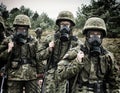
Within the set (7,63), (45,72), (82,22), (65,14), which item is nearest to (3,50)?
(7,63)

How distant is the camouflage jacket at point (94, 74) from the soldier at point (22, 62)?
7.96 ft

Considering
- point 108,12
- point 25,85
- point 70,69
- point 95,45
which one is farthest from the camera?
point 108,12

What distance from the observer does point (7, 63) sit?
8.45 m

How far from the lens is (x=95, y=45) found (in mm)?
6211

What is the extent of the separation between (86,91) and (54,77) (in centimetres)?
260

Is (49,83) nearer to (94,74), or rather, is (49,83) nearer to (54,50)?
(54,50)

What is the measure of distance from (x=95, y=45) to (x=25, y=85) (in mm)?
3055

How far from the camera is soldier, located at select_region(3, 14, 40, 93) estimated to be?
847 centimetres

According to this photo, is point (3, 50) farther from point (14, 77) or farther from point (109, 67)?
point (109, 67)

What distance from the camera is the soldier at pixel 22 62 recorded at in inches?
333

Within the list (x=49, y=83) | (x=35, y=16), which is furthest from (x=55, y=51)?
(x=35, y=16)

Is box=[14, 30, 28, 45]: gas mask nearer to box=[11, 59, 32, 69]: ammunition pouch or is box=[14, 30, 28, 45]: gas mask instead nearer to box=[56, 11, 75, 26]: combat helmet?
box=[11, 59, 32, 69]: ammunition pouch

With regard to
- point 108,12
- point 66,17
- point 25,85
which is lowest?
point 25,85

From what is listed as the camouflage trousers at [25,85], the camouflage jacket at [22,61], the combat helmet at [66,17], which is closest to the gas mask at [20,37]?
the camouflage jacket at [22,61]
